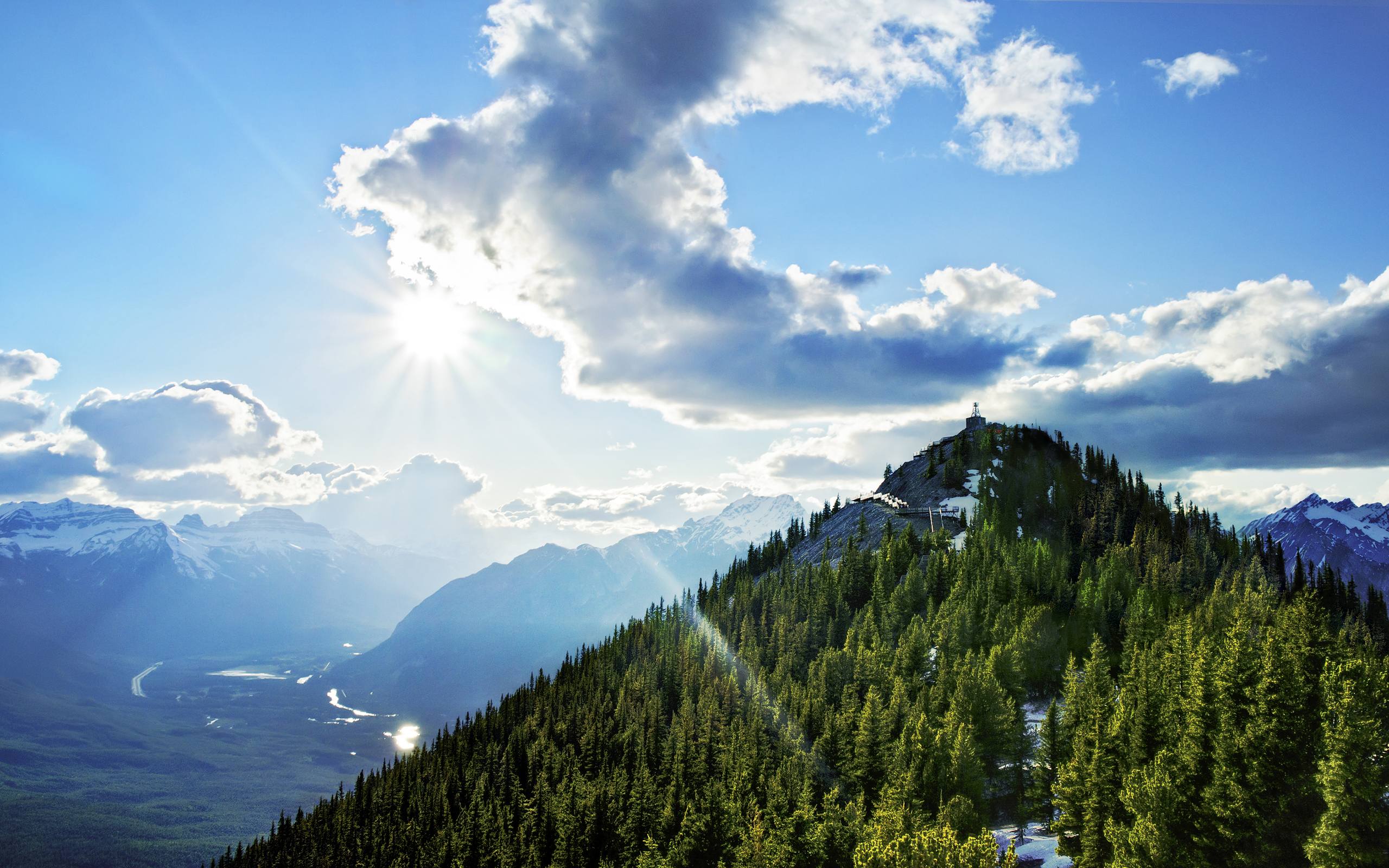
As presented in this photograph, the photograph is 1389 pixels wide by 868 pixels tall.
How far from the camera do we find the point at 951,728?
260 ft

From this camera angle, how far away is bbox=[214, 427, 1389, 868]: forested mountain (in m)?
50.9

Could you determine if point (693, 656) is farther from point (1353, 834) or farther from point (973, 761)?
point (1353, 834)

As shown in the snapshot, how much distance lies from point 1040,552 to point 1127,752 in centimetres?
9016

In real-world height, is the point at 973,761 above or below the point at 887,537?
below

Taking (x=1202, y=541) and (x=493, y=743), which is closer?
(x=493, y=743)

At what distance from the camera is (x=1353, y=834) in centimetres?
4406

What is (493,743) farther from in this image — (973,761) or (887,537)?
(973,761)

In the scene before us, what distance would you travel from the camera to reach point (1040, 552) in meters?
146

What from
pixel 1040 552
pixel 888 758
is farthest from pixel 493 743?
pixel 1040 552

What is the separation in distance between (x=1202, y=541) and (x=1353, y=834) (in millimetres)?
144931

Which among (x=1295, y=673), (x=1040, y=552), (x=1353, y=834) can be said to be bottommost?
(x=1353, y=834)

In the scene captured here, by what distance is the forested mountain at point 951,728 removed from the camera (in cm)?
5088

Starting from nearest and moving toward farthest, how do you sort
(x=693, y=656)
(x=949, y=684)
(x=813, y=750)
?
(x=813, y=750) < (x=949, y=684) < (x=693, y=656)

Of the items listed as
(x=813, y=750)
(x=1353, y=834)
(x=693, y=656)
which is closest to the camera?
(x=1353, y=834)
